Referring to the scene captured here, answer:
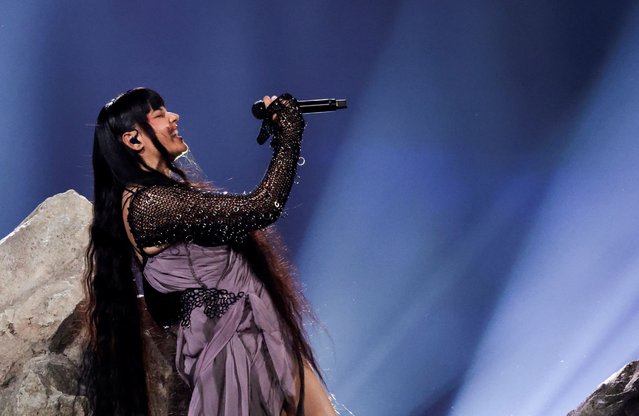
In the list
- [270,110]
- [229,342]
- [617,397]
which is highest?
[270,110]

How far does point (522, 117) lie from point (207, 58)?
1.52 metres

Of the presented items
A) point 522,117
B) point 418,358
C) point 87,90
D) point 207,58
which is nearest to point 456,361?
point 418,358

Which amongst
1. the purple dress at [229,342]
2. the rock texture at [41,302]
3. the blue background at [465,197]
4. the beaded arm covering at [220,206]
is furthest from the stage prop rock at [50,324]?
the blue background at [465,197]

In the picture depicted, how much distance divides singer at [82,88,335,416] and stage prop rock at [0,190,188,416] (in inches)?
3.6

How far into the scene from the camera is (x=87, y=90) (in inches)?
138

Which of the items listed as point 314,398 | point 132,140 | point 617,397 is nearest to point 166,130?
point 132,140

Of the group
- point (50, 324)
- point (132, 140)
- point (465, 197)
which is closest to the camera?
point (132, 140)

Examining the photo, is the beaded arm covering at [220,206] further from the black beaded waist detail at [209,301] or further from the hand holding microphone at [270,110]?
the black beaded waist detail at [209,301]

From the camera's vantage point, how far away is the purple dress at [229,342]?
187cm

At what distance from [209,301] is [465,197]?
7.03 feet

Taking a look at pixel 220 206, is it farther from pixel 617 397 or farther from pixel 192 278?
pixel 617 397

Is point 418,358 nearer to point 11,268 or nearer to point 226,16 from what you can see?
point 226,16

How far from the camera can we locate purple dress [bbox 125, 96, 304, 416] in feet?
6.17

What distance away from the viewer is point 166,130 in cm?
206
